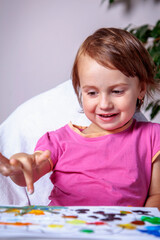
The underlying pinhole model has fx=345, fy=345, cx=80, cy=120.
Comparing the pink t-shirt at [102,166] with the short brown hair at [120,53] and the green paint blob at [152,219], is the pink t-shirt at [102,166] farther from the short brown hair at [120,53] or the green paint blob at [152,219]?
→ the green paint blob at [152,219]

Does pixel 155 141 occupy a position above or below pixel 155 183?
above

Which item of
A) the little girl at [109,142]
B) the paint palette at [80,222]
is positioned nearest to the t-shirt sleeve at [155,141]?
the little girl at [109,142]

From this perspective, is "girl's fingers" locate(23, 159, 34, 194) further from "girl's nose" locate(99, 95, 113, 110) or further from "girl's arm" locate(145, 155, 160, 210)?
"girl's arm" locate(145, 155, 160, 210)

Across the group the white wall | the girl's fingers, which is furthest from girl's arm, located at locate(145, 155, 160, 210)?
the white wall

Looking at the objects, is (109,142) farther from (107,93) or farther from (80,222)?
(80,222)

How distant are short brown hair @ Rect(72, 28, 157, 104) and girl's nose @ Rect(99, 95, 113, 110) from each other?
0.27ft

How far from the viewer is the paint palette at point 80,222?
497 millimetres

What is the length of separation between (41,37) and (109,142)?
5.18 ft

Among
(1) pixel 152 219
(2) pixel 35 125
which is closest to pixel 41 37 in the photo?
(2) pixel 35 125

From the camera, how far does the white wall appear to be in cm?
235

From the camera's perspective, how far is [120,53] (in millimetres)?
948

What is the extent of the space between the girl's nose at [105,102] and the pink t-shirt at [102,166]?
118 mm

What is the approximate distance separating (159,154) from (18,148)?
1.61 feet

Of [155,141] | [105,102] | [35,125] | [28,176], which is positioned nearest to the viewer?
[28,176]
